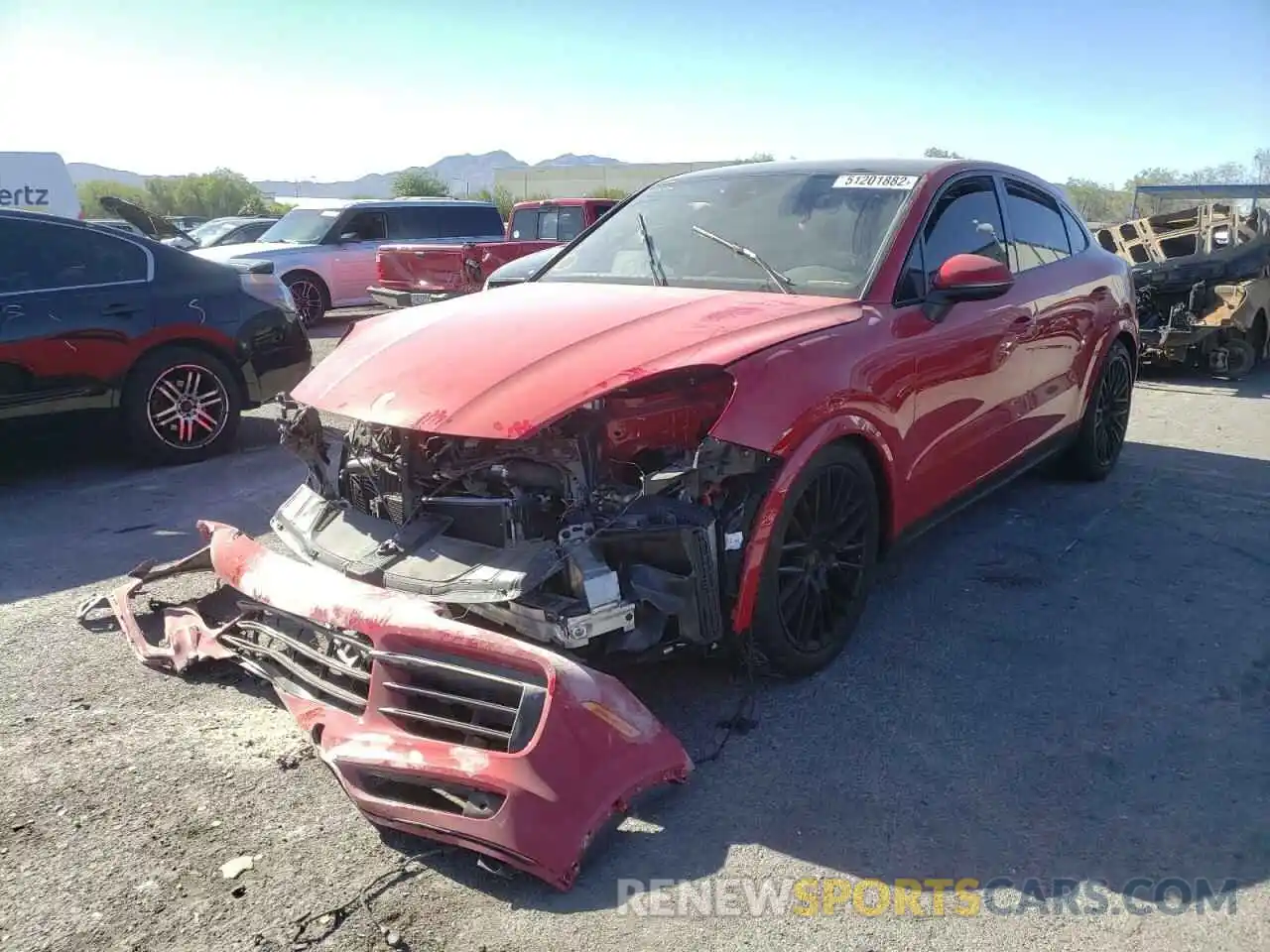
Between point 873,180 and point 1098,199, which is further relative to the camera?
point 1098,199

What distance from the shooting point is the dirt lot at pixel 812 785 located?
2.42 meters

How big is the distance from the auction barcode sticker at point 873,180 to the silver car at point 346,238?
35.5 ft

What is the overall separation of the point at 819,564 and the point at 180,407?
4751 millimetres

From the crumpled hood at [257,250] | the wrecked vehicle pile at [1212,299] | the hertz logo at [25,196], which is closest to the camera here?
the wrecked vehicle pile at [1212,299]

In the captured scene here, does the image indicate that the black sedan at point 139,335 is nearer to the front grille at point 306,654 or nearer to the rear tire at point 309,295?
the front grille at point 306,654

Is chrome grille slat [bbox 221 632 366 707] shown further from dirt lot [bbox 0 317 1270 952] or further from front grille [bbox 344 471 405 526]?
front grille [bbox 344 471 405 526]

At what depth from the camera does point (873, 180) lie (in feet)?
14.2

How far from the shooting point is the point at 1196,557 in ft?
16.3

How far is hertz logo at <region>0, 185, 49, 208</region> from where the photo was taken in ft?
62.1

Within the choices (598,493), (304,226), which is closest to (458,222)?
(304,226)

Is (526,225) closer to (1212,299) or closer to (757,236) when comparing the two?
(1212,299)

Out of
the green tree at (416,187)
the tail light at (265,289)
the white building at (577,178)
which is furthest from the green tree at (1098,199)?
the tail light at (265,289)

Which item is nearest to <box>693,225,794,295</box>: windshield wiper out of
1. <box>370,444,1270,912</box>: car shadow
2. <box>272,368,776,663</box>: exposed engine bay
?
<box>272,368,776,663</box>: exposed engine bay

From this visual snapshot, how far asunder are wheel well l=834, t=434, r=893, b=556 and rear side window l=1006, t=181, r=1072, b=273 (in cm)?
174
